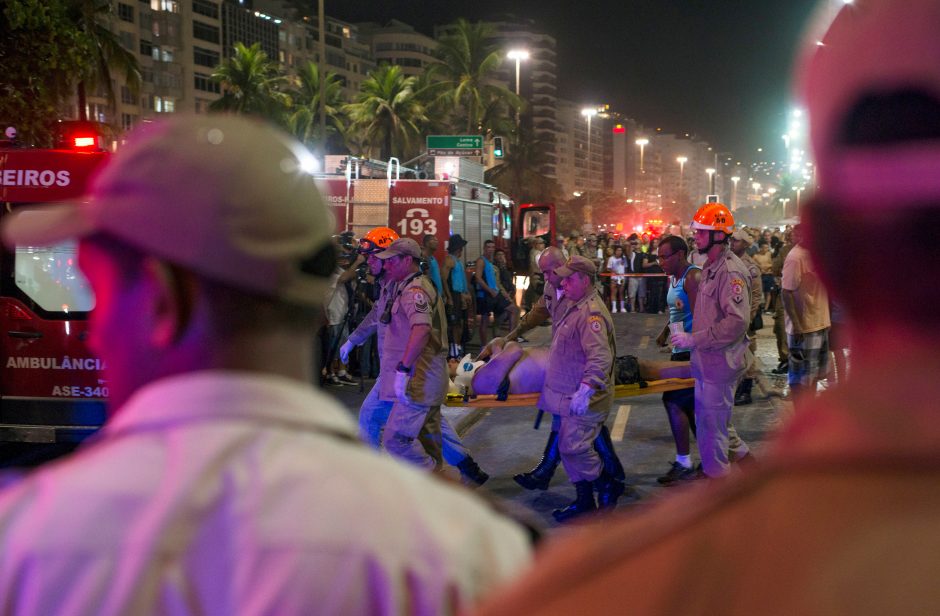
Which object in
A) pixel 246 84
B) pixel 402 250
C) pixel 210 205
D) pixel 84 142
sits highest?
pixel 246 84

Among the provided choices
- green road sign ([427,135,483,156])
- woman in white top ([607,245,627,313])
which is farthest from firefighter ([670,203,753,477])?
woman in white top ([607,245,627,313])

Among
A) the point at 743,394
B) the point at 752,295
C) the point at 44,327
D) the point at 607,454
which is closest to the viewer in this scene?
the point at 607,454

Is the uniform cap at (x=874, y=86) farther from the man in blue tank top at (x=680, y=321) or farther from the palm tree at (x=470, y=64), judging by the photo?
the palm tree at (x=470, y=64)

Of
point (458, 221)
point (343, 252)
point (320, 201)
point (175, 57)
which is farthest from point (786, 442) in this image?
point (175, 57)

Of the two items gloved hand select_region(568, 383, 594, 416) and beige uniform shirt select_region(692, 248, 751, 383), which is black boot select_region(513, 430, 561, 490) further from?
beige uniform shirt select_region(692, 248, 751, 383)

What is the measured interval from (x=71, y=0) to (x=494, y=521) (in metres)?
22.4

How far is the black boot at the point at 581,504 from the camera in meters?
7.66

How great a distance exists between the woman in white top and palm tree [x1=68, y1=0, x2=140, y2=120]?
13569mm

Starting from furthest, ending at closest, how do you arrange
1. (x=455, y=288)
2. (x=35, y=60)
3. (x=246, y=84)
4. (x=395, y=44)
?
(x=395, y=44) → (x=246, y=84) → (x=35, y=60) → (x=455, y=288)

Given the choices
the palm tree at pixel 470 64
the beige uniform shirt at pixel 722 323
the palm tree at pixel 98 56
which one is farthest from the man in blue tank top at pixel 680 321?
the palm tree at pixel 470 64

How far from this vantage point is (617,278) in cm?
2805

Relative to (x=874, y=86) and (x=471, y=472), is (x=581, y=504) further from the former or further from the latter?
(x=874, y=86)

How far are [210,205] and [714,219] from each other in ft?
25.1

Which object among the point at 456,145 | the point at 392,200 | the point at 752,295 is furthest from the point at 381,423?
the point at 456,145
